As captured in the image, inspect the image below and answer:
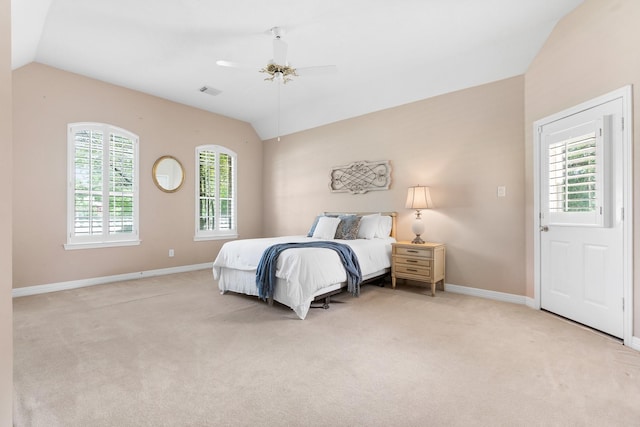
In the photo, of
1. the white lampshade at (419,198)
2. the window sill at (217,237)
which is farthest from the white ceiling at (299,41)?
the window sill at (217,237)

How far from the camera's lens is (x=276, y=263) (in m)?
3.43

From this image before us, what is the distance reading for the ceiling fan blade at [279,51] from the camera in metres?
→ 3.25

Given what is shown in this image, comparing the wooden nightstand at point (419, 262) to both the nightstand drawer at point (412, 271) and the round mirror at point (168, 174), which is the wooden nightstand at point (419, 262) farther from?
the round mirror at point (168, 174)

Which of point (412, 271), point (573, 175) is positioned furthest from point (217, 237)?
point (573, 175)

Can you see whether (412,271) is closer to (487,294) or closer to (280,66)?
(487,294)

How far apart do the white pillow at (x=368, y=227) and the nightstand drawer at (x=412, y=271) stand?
0.61 m

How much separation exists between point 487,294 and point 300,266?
2.51 meters

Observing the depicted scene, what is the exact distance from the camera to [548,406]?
1754mm

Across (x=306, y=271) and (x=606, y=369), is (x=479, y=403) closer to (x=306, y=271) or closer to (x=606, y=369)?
(x=606, y=369)

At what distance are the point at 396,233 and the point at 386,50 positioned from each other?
2.56m

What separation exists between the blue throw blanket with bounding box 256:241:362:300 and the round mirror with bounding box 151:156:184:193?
2948 millimetres

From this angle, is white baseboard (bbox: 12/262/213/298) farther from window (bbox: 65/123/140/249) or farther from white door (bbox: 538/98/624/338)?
white door (bbox: 538/98/624/338)

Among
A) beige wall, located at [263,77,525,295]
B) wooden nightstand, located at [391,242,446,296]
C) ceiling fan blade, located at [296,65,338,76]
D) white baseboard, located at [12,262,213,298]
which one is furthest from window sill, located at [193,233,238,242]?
ceiling fan blade, located at [296,65,338,76]

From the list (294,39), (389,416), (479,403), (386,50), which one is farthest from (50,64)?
(479,403)
